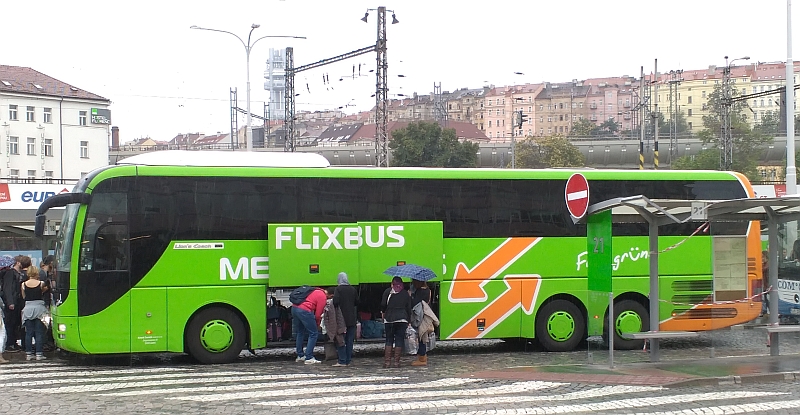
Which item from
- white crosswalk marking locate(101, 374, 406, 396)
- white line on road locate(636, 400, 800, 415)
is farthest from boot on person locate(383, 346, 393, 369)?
white line on road locate(636, 400, 800, 415)

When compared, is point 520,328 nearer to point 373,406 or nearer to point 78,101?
point 373,406

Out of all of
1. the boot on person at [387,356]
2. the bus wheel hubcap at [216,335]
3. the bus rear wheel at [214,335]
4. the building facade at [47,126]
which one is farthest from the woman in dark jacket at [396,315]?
the building facade at [47,126]

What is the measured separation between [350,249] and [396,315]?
172 cm

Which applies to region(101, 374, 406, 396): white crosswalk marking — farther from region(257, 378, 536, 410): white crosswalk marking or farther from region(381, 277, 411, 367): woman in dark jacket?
region(381, 277, 411, 367): woman in dark jacket

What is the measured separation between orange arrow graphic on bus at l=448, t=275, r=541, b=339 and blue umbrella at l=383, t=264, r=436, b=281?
77.8 inches

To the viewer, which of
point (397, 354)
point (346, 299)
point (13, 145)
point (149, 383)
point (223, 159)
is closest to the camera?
point (149, 383)

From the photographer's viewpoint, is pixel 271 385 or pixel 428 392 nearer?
pixel 428 392

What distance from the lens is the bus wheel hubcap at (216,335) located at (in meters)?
16.3

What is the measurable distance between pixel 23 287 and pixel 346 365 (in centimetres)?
602

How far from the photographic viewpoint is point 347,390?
43.2 ft

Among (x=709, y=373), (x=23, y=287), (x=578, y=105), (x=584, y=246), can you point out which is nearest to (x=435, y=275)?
(x=584, y=246)

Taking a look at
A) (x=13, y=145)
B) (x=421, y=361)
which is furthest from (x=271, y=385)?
(x=13, y=145)

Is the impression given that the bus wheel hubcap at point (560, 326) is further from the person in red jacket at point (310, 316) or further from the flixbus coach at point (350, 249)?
the person in red jacket at point (310, 316)

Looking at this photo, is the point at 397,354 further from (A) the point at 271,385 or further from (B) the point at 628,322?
(B) the point at 628,322
